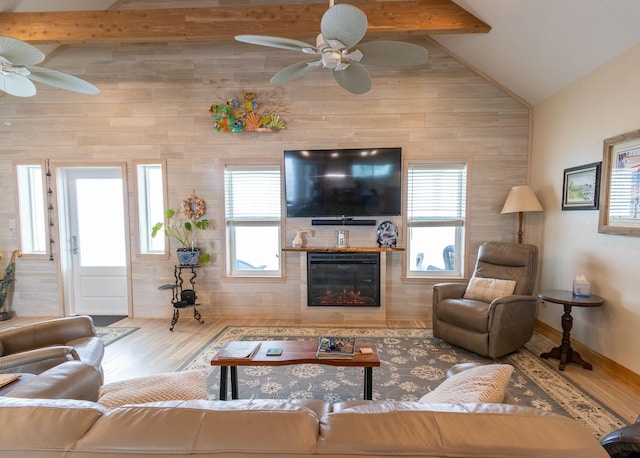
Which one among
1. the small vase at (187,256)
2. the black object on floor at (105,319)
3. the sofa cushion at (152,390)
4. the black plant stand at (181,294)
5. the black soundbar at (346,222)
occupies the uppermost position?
the black soundbar at (346,222)

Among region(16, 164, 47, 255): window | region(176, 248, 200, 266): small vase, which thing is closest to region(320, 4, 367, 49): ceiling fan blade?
region(176, 248, 200, 266): small vase

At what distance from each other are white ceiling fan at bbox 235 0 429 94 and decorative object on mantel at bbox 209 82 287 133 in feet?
5.61

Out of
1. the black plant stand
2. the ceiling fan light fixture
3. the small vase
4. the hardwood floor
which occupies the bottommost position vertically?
the hardwood floor

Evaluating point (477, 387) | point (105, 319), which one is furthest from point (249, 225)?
point (477, 387)

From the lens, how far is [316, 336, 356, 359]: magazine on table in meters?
2.13

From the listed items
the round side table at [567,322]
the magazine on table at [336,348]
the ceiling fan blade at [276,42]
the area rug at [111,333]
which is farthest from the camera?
the area rug at [111,333]

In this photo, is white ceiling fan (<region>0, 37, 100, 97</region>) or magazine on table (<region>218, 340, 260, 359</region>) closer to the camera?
white ceiling fan (<region>0, 37, 100, 97</region>)

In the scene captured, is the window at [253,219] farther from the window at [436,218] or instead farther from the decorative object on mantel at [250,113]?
the window at [436,218]

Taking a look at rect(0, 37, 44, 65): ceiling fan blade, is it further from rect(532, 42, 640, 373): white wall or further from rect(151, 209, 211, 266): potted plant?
rect(532, 42, 640, 373): white wall

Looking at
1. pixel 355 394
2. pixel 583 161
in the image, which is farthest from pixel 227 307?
pixel 583 161

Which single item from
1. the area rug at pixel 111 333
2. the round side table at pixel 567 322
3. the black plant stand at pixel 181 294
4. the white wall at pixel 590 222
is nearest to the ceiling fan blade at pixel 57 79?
the black plant stand at pixel 181 294

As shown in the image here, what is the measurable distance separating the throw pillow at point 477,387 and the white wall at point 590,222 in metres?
2.37

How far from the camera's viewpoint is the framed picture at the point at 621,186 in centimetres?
252

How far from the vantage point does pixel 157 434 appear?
2.44 feet
